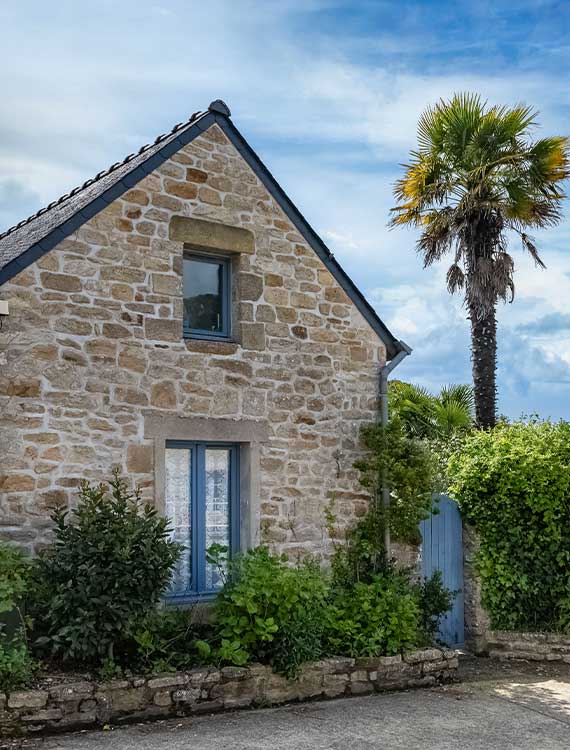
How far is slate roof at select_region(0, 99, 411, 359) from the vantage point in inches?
381

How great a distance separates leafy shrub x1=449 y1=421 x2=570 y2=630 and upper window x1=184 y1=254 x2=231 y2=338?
4.13 m

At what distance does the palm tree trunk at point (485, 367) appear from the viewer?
1728cm

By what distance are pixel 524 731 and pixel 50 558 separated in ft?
15.4

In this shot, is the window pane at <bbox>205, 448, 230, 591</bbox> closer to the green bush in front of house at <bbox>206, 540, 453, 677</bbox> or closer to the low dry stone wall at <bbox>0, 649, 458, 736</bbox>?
the green bush in front of house at <bbox>206, 540, 453, 677</bbox>

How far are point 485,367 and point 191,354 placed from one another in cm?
822

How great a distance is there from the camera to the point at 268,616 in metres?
9.83

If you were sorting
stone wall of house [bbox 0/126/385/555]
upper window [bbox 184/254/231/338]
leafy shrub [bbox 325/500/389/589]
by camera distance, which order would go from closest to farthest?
stone wall of house [bbox 0/126/385/555]
upper window [bbox 184/254/231/338]
leafy shrub [bbox 325/500/389/589]

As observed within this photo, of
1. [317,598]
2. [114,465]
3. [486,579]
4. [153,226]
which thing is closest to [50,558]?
[114,465]

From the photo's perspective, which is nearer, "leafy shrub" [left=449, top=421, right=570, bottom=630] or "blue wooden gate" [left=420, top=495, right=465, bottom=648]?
"leafy shrub" [left=449, top=421, right=570, bottom=630]

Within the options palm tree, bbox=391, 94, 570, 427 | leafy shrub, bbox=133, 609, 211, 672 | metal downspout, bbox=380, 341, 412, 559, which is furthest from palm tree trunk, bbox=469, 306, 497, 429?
leafy shrub, bbox=133, 609, 211, 672

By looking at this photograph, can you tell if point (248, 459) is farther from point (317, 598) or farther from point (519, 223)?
point (519, 223)

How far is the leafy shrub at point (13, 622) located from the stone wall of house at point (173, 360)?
1.54 feet

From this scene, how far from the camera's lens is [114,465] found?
9.90 meters

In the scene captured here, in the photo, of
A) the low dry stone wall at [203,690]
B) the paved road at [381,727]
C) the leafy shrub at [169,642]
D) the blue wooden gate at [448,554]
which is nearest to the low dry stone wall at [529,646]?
the blue wooden gate at [448,554]
